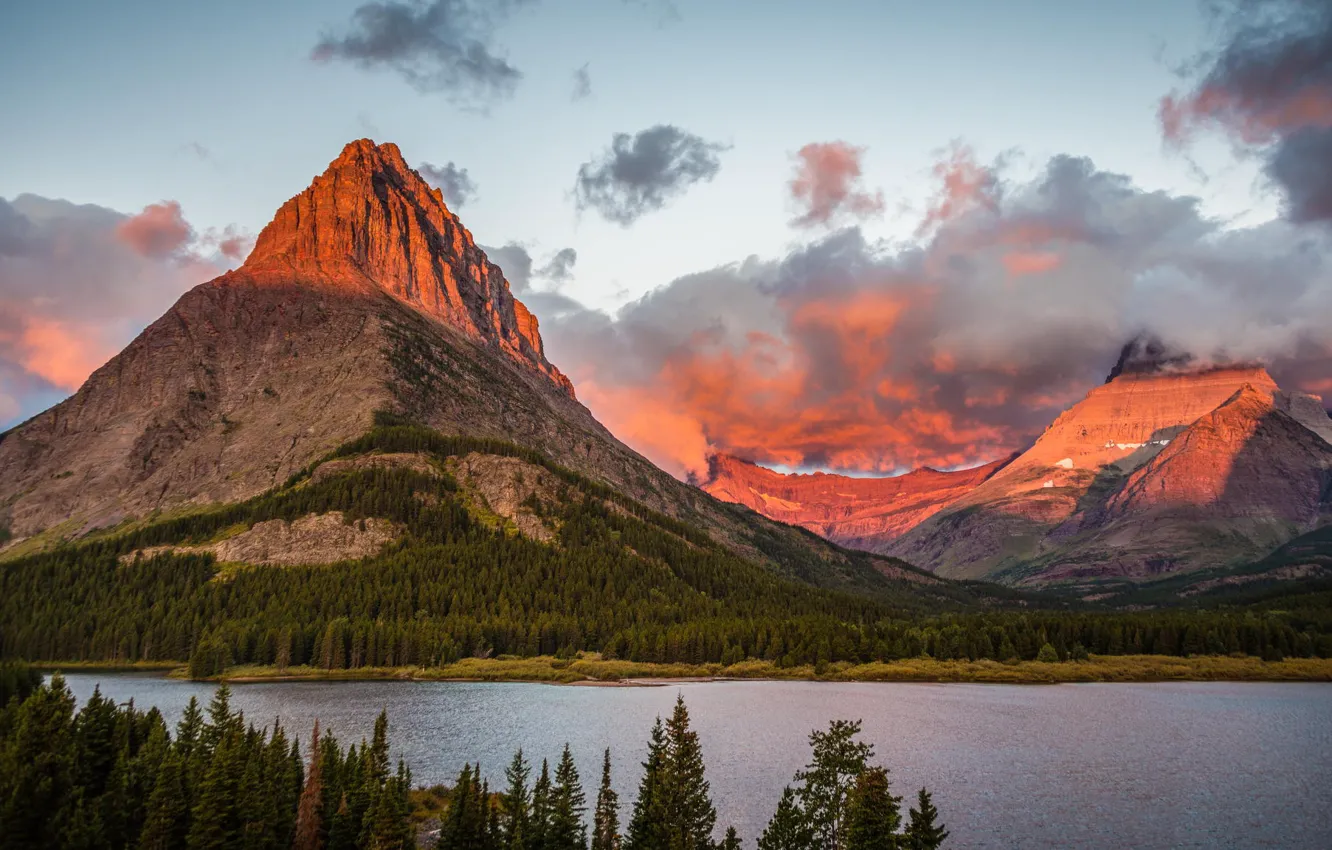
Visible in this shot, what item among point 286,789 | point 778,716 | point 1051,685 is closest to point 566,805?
point 286,789

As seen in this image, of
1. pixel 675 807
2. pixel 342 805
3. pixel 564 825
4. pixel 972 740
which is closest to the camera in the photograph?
pixel 675 807

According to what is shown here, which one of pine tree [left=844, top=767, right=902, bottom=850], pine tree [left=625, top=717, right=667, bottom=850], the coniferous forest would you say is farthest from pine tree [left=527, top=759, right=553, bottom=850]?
pine tree [left=844, top=767, right=902, bottom=850]

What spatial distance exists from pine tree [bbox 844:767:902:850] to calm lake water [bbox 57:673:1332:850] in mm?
23486

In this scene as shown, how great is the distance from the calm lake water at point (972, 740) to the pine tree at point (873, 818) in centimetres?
2349

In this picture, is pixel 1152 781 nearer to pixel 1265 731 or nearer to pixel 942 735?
pixel 942 735

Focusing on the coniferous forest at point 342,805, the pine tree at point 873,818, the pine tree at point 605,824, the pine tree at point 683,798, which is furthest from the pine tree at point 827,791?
the pine tree at point 605,824

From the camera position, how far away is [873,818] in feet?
163

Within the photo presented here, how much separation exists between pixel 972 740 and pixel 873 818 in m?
76.0

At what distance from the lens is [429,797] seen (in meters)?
82.1

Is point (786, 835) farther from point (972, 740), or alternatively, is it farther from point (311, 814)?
point (972, 740)

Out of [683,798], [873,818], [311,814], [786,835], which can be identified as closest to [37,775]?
[311,814]

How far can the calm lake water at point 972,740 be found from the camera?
79500 mm

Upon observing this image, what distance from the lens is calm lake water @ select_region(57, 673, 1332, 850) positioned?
79.5m

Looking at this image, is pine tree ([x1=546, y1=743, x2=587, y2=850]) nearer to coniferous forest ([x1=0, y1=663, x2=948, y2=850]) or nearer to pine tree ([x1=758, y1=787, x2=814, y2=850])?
coniferous forest ([x1=0, y1=663, x2=948, y2=850])
